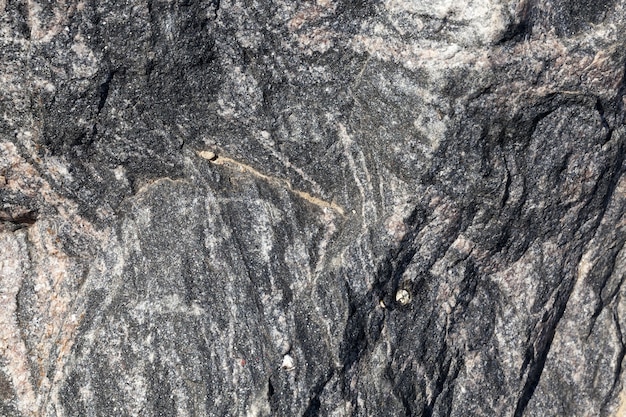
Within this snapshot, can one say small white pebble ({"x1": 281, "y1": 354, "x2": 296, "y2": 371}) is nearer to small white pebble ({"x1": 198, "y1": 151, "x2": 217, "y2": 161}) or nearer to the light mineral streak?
the light mineral streak

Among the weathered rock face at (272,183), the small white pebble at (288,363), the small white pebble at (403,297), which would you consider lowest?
the small white pebble at (288,363)

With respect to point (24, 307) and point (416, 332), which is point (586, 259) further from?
point (24, 307)

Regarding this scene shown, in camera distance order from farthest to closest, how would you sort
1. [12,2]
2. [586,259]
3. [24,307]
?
1. [586,259]
2. [24,307]
3. [12,2]

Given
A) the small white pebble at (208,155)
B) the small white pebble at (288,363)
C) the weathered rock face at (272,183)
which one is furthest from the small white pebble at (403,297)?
the small white pebble at (208,155)

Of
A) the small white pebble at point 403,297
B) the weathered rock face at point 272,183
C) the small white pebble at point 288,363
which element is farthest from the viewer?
the small white pebble at point 403,297

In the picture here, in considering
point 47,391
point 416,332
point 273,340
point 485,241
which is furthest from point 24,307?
point 485,241

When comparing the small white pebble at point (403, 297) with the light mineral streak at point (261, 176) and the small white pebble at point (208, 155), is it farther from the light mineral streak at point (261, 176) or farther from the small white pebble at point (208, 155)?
the small white pebble at point (208, 155)

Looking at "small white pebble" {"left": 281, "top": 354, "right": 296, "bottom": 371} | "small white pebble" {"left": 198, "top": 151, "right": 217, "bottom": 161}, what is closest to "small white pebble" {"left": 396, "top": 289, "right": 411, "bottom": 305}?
"small white pebble" {"left": 281, "top": 354, "right": 296, "bottom": 371}
